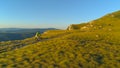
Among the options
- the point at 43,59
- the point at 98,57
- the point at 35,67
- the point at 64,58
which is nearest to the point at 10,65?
the point at 35,67

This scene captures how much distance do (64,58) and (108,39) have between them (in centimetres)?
4276

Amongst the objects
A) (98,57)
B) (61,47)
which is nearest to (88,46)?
(61,47)

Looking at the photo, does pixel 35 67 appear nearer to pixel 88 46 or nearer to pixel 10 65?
pixel 10 65

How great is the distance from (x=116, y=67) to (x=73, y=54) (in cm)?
1785

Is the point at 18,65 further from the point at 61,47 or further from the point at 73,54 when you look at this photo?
the point at 61,47

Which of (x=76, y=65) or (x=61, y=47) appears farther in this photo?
(x=61, y=47)

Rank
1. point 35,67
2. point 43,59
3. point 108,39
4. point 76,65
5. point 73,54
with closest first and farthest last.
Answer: point 35,67, point 76,65, point 43,59, point 73,54, point 108,39

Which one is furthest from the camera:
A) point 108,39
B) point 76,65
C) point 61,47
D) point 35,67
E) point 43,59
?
point 108,39

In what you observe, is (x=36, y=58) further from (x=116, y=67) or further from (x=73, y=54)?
(x=116, y=67)

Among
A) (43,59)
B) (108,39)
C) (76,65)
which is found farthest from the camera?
(108,39)

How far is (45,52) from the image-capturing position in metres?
79.8

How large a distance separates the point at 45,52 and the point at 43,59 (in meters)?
10.5

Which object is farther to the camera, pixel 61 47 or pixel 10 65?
pixel 61 47

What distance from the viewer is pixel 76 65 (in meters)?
63.6
